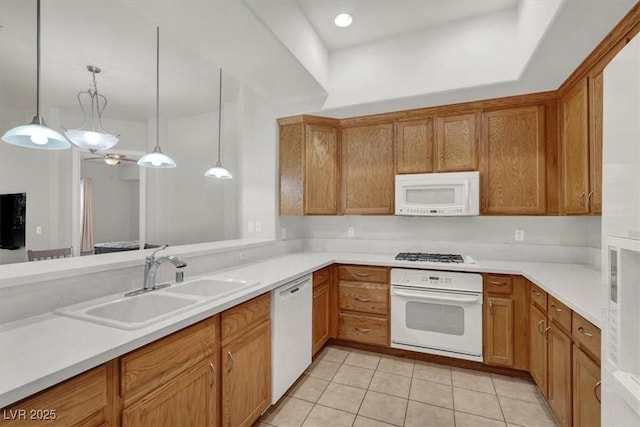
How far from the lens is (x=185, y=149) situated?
15.1 feet

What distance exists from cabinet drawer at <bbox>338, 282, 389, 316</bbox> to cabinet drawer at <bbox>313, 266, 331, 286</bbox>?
0.66 feet

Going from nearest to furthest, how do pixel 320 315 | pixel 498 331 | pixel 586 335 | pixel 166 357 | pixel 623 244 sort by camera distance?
pixel 623 244
pixel 166 357
pixel 586 335
pixel 498 331
pixel 320 315

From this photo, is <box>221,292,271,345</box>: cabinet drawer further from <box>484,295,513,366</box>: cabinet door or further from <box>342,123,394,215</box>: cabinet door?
<box>484,295,513,366</box>: cabinet door

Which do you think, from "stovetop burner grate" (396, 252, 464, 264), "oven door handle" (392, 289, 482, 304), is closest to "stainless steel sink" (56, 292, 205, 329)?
"oven door handle" (392, 289, 482, 304)

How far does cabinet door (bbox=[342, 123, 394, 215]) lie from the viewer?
10.0 feet

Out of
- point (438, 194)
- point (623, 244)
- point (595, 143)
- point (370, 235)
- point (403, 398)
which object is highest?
point (595, 143)

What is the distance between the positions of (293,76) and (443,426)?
2.87 m

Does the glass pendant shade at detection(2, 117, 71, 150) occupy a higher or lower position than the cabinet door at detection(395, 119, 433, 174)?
lower

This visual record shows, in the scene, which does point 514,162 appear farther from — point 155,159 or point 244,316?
point 155,159

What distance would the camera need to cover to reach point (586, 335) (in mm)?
→ 1375

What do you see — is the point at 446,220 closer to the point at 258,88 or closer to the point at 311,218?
the point at 311,218

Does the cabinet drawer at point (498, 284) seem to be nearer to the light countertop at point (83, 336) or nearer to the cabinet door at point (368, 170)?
the light countertop at point (83, 336)

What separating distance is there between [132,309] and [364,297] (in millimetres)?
1930

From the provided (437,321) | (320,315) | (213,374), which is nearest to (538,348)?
(437,321)
